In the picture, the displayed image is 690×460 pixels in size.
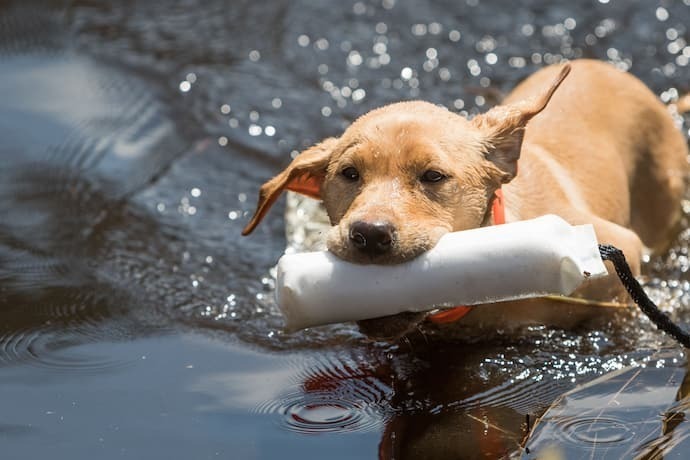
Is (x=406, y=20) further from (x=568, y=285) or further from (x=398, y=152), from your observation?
(x=568, y=285)

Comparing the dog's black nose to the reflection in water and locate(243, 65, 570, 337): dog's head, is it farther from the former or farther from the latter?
the reflection in water

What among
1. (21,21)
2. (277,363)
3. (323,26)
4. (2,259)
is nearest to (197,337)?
(277,363)

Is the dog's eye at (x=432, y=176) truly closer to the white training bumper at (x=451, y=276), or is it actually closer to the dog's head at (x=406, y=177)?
the dog's head at (x=406, y=177)

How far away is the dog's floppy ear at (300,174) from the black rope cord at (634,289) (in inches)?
Result: 51.0

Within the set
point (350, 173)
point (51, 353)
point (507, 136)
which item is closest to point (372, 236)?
point (350, 173)

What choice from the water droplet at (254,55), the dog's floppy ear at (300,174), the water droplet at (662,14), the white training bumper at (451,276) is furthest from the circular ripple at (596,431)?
the water droplet at (662,14)

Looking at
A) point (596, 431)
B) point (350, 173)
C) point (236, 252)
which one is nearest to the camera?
point (596, 431)

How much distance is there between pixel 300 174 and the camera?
4656 millimetres

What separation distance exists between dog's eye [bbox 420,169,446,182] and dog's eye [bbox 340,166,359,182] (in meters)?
0.28

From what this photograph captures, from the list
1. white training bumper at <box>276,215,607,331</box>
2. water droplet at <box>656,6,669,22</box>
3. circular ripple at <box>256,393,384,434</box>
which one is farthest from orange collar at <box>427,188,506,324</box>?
water droplet at <box>656,6,669,22</box>

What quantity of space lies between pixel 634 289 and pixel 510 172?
0.80 m

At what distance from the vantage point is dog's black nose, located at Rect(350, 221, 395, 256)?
3723 millimetres

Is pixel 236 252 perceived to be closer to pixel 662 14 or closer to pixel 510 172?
pixel 510 172

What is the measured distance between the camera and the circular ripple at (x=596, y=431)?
3936 mm
